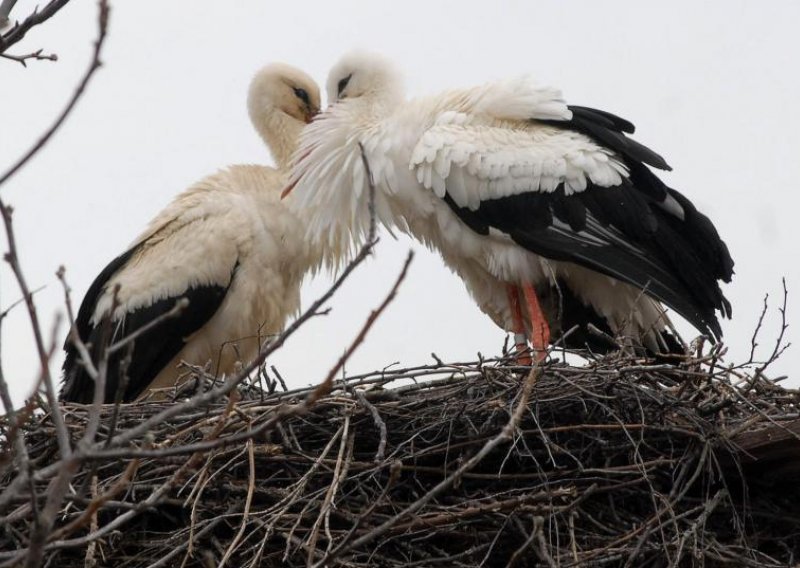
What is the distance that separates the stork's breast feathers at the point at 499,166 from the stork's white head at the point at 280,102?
4.68 feet

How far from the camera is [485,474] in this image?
4.18 metres

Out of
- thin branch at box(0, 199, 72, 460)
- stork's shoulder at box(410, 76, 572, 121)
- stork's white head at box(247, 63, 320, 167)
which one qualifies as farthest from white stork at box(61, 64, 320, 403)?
thin branch at box(0, 199, 72, 460)

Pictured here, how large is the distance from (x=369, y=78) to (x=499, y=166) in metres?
1.07

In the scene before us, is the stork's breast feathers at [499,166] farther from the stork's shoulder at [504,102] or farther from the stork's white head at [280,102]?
the stork's white head at [280,102]

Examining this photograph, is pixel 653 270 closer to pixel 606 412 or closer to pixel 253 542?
pixel 606 412

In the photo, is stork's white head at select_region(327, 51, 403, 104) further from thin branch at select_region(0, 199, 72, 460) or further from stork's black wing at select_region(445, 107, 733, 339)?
thin branch at select_region(0, 199, 72, 460)

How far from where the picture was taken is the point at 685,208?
203 inches

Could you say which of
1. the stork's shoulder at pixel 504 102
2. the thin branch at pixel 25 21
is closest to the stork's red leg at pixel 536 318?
the stork's shoulder at pixel 504 102

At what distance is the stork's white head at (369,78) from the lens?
19.3 ft

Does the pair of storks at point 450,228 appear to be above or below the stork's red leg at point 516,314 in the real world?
above

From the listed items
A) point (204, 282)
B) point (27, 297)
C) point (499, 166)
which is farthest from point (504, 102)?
point (27, 297)

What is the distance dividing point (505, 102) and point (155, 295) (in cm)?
175

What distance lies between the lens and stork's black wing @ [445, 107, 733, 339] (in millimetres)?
4973

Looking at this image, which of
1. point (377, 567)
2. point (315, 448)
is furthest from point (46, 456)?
point (377, 567)
